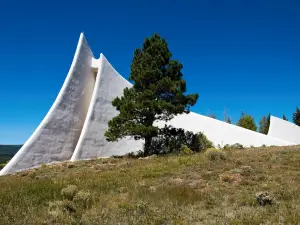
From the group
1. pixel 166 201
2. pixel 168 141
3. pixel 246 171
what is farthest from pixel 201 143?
pixel 166 201

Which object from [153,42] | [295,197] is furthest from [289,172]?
[153,42]

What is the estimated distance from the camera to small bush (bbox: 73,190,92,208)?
5676 millimetres

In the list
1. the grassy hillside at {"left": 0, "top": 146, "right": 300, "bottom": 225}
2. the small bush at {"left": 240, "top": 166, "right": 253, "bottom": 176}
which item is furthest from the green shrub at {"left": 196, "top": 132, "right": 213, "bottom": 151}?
the grassy hillside at {"left": 0, "top": 146, "right": 300, "bottom": 225}

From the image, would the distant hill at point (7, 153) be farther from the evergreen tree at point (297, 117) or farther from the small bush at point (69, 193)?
the evergreen tree at point (297, 117)

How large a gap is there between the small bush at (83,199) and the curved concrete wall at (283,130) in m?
26.7

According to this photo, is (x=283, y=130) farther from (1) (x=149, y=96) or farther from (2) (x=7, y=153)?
(2) (x=7, y=153)

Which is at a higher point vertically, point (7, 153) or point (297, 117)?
point (297, 117)

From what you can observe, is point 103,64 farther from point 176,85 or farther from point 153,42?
point 176,85

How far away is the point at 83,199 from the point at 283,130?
28.9m

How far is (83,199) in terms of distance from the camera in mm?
5863

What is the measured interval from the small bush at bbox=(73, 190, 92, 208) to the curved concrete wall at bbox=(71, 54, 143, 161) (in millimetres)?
10480

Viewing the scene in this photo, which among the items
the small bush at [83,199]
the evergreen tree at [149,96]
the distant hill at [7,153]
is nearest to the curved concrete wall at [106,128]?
the evergreen tree at [149,96]

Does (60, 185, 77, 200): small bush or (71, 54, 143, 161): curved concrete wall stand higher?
(71, 54, 143, 161): curved concrete wall

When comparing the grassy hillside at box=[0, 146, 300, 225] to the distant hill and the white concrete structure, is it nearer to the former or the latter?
the white concrete structure
